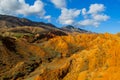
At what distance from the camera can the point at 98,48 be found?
2406 inches

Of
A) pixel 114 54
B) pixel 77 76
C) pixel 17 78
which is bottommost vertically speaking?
pixel 17 78

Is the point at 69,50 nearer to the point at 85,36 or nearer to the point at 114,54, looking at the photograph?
the point at 85,36

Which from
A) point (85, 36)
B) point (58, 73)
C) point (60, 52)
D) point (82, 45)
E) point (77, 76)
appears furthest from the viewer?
point (85, 36)

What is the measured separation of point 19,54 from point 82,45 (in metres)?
35.6

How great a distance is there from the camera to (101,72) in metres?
44.2

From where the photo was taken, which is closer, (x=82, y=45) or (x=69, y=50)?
(x=69, y=50)

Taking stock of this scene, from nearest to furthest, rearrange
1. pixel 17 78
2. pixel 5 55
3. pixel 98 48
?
pixel 98 48 → pixel 17 78 → pixel 5 55

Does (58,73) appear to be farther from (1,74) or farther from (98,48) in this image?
(1,74)

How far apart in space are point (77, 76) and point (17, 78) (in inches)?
1157

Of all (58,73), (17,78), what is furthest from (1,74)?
(58,73)

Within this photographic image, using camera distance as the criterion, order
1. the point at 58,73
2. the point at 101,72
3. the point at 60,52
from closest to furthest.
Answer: the point at 101,72
the point at 58,73
the point at 60,52

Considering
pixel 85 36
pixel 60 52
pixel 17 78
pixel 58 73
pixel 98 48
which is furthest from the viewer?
pixel 85 36

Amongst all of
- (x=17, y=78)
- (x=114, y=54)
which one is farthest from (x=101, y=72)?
(x=17, y=78)

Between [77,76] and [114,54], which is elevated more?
[114,54]
